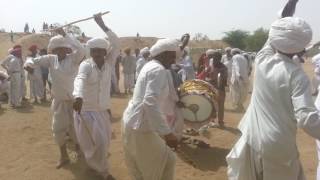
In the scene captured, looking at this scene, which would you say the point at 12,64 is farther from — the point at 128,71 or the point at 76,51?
the point at 76,51

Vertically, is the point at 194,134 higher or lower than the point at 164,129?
lower

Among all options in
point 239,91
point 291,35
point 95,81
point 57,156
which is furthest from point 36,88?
point 291,35

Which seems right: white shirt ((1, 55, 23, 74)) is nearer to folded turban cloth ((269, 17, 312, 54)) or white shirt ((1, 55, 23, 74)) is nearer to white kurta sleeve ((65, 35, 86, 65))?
white kurta sleeve ((65, 35, 86, 65))

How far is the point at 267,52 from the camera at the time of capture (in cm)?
431

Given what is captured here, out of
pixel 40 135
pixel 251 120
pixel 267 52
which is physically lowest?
pixel 40 135

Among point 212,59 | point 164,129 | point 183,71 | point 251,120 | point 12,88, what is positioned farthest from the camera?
point 183,71

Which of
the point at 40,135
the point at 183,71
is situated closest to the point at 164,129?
the point at 40,135

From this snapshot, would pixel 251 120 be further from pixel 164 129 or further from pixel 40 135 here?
pixel 40 135

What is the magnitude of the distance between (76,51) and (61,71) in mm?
394

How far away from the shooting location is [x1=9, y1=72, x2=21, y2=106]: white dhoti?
14.6 metres

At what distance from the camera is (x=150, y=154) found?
5.55 m

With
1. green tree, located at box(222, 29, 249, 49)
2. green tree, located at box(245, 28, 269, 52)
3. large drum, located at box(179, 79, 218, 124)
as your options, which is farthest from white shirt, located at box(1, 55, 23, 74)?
green tree, located at box(222, 29, 249, 49)

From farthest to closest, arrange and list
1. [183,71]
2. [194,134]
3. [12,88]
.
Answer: [183,71] → [12,88] → [194,134]

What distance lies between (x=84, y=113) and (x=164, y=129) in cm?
206
